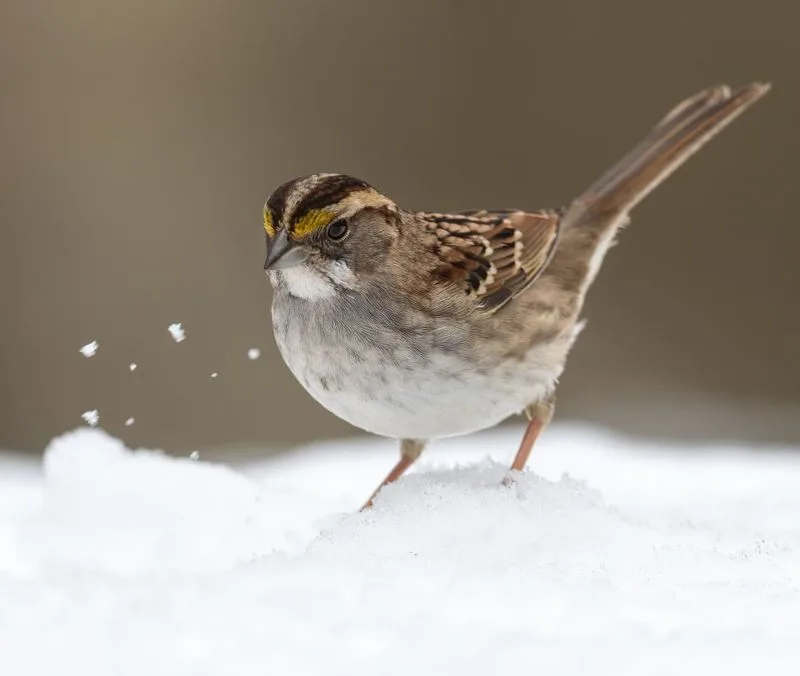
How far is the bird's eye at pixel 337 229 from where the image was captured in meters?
3.16

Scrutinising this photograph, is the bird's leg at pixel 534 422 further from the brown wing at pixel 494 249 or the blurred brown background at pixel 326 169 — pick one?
the blurred brown background at pixel 326 169

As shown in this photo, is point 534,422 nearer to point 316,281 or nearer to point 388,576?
point 316,281

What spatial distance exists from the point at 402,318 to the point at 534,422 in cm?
82

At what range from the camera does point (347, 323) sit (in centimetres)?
Result: 321

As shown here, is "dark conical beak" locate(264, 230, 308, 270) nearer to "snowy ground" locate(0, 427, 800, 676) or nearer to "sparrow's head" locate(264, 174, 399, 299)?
"sparrow's head" locate(264, 174, 399, 299)

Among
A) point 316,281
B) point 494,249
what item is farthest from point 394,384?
point 494,249

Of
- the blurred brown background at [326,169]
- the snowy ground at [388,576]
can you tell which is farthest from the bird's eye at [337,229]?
the blurred brown background at [326,169]

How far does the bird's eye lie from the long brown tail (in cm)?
142

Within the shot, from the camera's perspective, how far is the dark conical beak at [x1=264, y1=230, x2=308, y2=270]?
307 cm

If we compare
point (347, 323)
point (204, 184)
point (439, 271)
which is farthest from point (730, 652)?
point (204, 184)

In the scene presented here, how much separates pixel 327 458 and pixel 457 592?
8.08ft

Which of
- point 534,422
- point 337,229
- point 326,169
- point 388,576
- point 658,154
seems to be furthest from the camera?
point 326,169

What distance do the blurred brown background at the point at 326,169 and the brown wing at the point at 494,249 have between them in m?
3.22

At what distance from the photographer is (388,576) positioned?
2.32m
